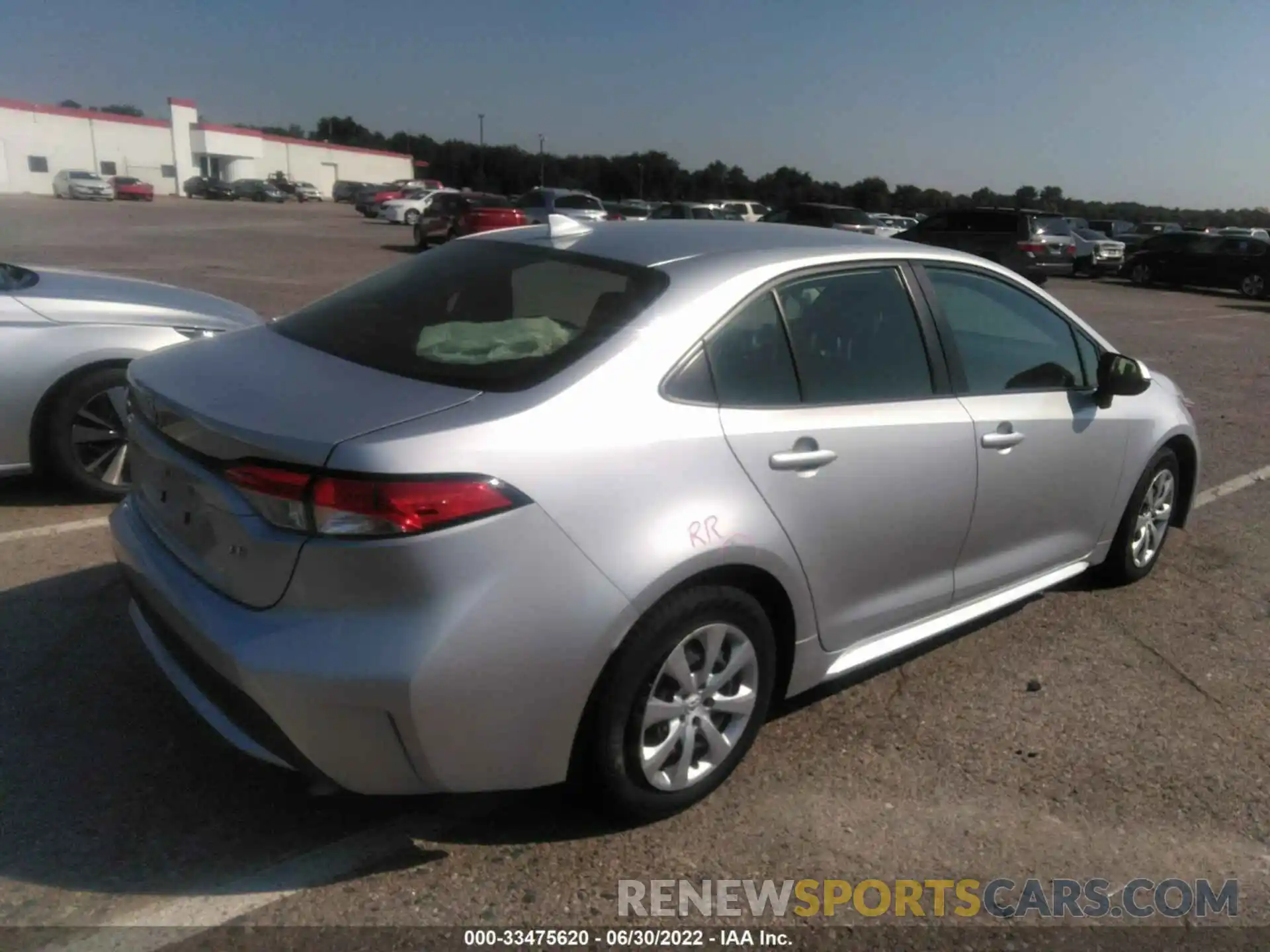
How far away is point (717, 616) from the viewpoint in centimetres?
284

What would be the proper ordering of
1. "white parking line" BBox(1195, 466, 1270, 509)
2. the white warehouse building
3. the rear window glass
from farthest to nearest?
the white warehouse building, the rear window glass, "white parking line" BBox(1195, 466, 1270, 509)

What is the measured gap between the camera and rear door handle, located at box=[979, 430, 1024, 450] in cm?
361

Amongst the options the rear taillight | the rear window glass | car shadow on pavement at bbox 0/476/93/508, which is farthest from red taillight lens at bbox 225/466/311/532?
the rear window glass

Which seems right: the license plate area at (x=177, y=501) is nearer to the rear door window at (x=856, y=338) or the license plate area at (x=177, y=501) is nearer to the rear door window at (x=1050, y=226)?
the rear door window at (x=856, y=338)

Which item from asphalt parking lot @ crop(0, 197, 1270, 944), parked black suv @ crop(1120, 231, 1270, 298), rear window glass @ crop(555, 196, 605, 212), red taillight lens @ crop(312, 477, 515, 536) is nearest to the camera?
red taillight lens @ crop(312, 477, 515, 536)

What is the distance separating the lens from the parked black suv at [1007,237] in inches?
848

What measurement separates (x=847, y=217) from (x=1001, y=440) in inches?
877

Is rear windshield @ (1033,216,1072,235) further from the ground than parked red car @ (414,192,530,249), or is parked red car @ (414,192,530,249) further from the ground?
rear windshield @ (1033,216,1072,235)

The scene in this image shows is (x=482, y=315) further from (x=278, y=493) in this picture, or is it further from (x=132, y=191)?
(x=132, y=191)

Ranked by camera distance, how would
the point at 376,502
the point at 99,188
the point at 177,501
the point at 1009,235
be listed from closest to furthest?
the point at 376,502
the point at 177,501
the point at 1009,235
the point at 99,188

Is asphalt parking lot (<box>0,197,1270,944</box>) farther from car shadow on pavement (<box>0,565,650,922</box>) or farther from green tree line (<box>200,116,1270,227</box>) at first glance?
green tree line (<box>200,116,1270,227</box>)

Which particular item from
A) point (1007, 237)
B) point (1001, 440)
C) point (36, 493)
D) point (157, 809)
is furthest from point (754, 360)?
point (1007, 237)

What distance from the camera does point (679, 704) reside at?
112 inches

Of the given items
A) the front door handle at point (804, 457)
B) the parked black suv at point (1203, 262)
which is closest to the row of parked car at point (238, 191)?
the parked black suv at point (1203, 262)
